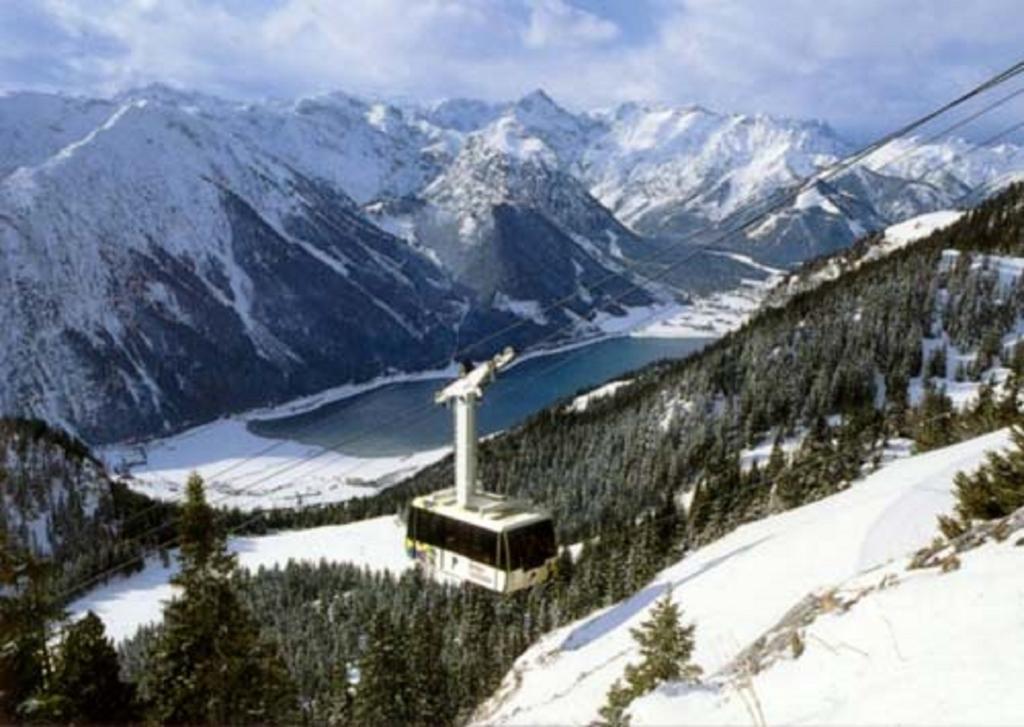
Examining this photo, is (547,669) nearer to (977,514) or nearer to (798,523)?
(798,523)

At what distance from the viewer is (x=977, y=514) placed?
20172 millimetres

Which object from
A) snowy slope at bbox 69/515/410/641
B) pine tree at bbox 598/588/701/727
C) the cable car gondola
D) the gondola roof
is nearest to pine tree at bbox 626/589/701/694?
pine tree at bbox 598/588/701/727

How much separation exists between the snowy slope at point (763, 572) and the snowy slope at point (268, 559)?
269 feet

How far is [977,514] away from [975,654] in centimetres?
1152

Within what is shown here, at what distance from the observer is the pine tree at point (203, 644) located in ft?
82.8

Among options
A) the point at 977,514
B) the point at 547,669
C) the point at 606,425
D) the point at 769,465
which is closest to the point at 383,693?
the point at 547,669

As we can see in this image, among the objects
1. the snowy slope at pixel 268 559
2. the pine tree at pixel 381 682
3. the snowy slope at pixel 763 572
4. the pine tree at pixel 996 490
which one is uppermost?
the pine tree at pixel 996 490

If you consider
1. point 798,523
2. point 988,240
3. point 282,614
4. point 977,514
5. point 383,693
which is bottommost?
point 282,614

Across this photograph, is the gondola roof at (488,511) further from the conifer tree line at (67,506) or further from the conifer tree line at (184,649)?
the conifer tree line at (67,506)

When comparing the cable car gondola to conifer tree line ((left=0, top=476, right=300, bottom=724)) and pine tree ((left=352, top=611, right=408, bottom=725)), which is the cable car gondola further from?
pine tree ((left=352, top=611, right=408, bottom=725))

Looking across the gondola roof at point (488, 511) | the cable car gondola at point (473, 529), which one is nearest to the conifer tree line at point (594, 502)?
the cable car gondola at point (473, 529)

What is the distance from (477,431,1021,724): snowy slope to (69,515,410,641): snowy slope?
82.0 metres

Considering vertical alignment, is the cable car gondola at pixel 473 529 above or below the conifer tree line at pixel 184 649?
above

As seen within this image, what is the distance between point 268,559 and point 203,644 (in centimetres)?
12611
